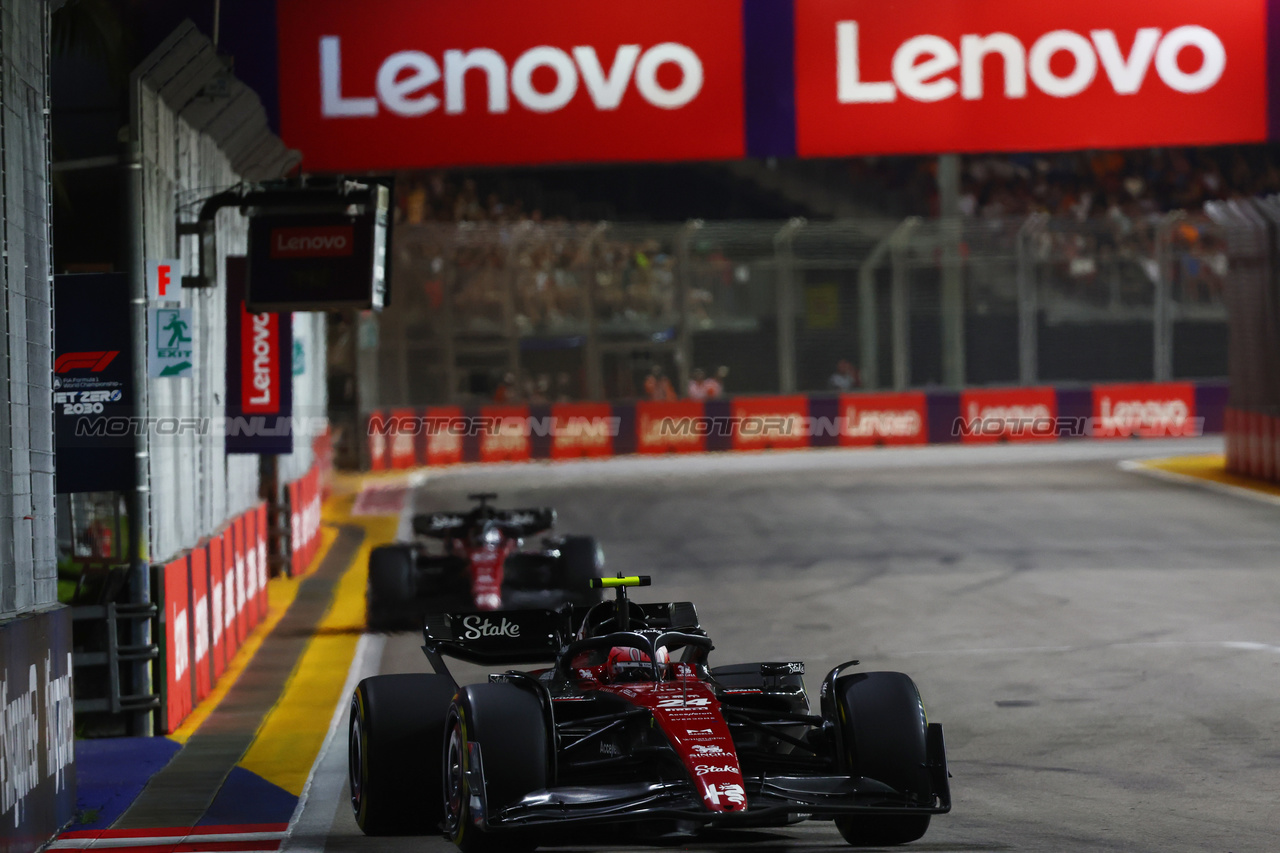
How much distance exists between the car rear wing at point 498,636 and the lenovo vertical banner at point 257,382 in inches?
233

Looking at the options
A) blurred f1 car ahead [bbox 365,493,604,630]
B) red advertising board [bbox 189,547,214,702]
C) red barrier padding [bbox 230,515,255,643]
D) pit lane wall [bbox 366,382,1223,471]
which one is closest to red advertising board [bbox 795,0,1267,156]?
blurred f1 car ahead [bbox 365,493,604,630]

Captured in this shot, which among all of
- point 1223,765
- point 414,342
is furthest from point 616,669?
point 414,342

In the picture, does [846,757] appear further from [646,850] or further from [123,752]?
[123,752]

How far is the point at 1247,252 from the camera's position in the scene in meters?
A: 23.1

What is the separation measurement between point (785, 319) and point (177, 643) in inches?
811

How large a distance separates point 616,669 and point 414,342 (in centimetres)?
2319

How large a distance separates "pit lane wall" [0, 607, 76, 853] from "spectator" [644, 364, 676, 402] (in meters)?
22.3

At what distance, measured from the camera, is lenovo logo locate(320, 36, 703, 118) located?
14.8 meters

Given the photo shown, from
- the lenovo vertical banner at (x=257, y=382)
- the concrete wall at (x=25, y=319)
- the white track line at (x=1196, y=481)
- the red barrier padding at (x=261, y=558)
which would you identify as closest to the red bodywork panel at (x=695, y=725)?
the concrete wall at (x=25, y=319)

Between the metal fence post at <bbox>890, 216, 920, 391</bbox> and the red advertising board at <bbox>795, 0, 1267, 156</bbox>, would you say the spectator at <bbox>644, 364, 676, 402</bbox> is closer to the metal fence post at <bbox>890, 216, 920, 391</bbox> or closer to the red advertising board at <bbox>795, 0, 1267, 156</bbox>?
the metal fence post at <bbox>890, 216, 920, 391</bbox>

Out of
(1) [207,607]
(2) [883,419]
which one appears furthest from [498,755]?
(2) [883,419]

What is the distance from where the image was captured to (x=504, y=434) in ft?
97.9

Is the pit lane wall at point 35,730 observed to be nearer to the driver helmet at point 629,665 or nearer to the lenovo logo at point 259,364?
the driver helmet at point 629,665

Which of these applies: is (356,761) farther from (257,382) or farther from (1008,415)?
(1008,415)
